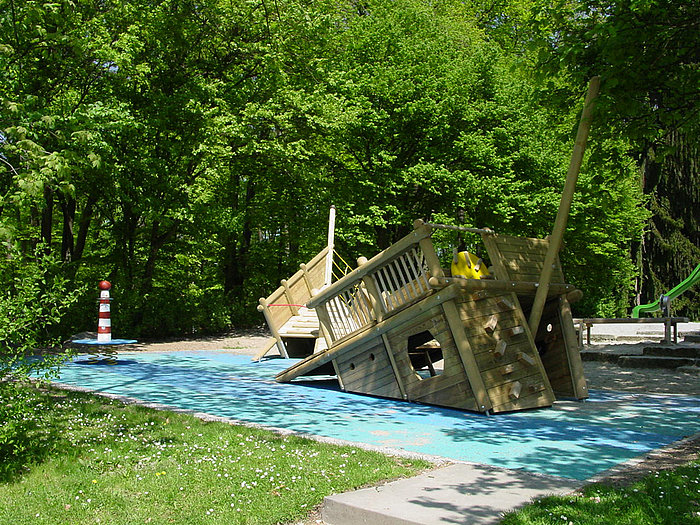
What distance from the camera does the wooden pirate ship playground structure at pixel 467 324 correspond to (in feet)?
29.7

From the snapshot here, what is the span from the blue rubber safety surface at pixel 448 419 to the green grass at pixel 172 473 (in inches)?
41.9

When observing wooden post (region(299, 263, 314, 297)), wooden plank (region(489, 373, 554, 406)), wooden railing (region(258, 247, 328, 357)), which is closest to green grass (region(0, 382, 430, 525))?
wooden plank (region(489, 373, 554, 406))

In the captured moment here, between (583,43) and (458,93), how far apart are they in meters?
15.8

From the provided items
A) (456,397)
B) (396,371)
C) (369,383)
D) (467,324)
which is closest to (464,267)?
(467,324)

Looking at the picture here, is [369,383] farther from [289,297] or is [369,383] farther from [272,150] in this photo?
[272,150]

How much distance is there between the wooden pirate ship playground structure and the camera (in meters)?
9.04

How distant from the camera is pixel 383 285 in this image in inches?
400

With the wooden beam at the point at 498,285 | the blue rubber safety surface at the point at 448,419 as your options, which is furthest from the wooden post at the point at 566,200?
the blue rubber safety surface at the point at 448,419

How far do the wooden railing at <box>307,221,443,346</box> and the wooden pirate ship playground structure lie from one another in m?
0.02

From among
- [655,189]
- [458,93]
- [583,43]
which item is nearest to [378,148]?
[458,93]

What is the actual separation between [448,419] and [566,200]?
3.54 meters

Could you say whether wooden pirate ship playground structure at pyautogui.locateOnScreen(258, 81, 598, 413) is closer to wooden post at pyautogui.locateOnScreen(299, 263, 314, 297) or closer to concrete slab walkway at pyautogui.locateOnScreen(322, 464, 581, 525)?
concrete slab walkway at pyautogui.locateOnScreen(322, 464, 581, 525)

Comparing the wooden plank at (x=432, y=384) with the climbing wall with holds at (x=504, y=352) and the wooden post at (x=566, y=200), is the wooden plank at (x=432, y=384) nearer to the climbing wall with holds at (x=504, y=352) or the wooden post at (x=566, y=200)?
the climbing wall with holds at (x=504, y=352)

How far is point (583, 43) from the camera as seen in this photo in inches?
413
